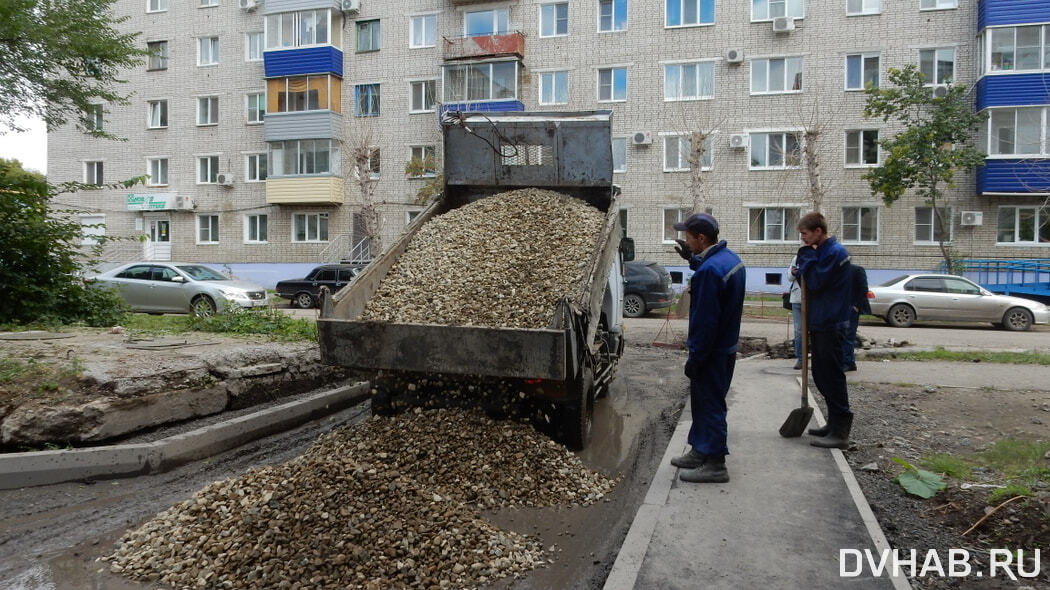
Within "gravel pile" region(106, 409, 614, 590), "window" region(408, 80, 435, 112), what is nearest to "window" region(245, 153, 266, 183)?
"window" region(408, 80, 435, 112)

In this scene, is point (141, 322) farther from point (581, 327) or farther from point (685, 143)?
point (685, 143)

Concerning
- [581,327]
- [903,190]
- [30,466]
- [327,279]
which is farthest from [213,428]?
[903,190]

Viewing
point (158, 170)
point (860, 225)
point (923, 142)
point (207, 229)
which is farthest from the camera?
point (158, 170)

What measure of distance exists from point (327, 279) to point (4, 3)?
12307 mm

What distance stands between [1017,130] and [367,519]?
27.8 metres

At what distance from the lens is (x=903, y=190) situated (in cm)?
2320

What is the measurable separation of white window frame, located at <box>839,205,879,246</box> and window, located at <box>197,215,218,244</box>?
2780cm

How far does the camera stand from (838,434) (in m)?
5.39

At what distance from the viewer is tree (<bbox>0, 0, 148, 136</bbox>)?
11523 millimetres

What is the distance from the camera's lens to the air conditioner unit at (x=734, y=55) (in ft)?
86.9

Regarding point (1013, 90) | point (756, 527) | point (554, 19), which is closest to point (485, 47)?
point (554, 19)

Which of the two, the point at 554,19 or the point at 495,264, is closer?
the point at 495,264

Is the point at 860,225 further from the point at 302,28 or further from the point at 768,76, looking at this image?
the point at 302,28

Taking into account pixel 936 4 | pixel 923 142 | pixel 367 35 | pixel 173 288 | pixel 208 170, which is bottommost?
pixel 173 288
